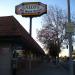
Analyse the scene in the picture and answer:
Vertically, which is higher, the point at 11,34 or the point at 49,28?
the point at 49,28

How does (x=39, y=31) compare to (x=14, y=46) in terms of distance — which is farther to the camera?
(x=39, y=31)

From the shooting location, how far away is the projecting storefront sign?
30.1 metres

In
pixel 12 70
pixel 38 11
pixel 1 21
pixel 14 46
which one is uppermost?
pixel 38 11

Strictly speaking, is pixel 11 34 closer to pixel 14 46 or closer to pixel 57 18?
pixel 14 46

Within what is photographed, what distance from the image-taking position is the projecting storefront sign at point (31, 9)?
3012 centimetres

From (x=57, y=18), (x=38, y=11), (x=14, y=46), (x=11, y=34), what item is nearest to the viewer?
(x=11, y=34)

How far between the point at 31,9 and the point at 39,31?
2245 centimetres

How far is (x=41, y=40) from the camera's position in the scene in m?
53.6

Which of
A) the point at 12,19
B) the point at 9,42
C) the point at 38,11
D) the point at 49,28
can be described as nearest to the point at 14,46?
the point at 9,42

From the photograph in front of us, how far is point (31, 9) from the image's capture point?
101 ft

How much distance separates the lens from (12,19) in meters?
23.0

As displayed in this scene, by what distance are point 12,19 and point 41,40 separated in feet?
101

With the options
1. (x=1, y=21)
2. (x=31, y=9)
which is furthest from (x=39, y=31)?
(x=1, y=21)

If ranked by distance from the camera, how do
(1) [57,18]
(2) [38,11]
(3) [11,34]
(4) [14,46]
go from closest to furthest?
(3) [11,34], (4) [14,46], (2) [38,11], (1) [57,18]
